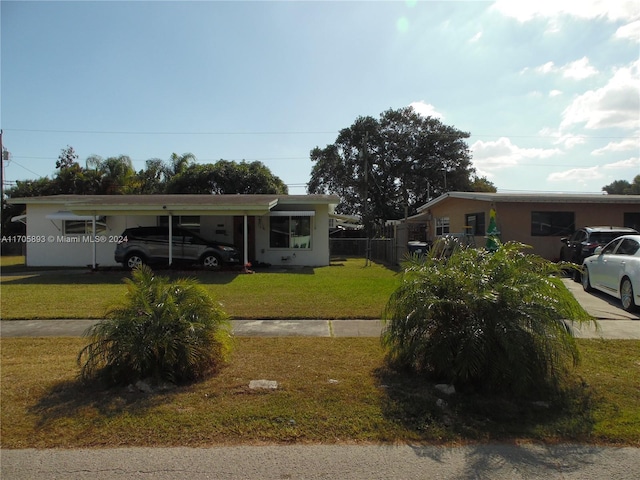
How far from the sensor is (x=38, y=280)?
45.6 feet

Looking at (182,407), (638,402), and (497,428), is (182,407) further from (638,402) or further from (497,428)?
(638,402)

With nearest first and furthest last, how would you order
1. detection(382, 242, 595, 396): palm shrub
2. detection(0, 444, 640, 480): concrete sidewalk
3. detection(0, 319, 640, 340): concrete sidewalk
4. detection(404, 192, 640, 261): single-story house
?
detection(0, 444, 640, 480): concrete sidewalk
detection(382, 242, 595, 396): palm shrub
detection(0, 319, 640, 340): concrete sidewalk
detection(404, 192, 640, 261): single-story house

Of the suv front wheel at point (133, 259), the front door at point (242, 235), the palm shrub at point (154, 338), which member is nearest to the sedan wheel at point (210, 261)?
the suv front wheel at point (133, 259)

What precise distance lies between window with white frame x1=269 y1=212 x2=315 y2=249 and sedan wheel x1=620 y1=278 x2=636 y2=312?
11967mm

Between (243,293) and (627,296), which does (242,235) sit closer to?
(243,293)

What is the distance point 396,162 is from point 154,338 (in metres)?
40.1

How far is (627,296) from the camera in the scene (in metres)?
8.96

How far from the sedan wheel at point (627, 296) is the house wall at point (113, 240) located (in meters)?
11.6

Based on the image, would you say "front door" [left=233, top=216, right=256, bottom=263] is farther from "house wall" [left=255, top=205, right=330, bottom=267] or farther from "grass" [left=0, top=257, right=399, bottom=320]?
"grass" [left=0, top=257, right=399, bottom=320]

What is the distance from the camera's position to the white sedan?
28.6 feet

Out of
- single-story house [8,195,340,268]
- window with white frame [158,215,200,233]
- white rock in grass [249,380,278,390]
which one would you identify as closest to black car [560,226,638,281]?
single-story house [8,195,340,268]

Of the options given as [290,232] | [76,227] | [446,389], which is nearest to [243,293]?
[446,389]

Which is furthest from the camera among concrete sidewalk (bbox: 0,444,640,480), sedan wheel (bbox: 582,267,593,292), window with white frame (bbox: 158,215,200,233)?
window with white frame (bbox: 158,215,200,233)

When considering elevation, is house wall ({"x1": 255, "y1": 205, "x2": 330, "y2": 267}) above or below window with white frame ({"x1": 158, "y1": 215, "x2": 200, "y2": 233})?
below
